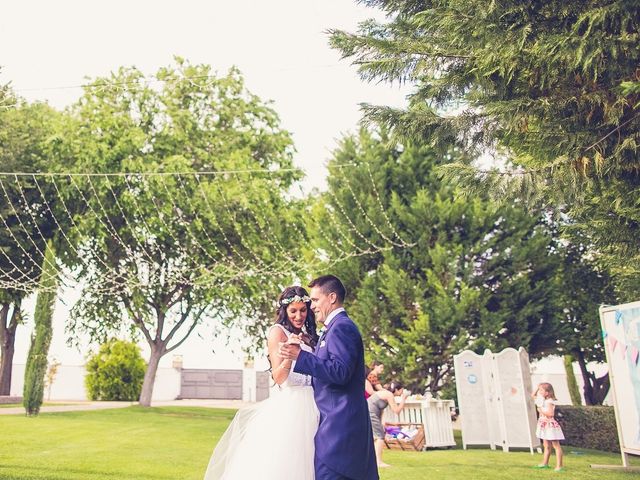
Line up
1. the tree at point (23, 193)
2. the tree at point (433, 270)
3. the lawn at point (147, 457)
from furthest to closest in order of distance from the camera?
the tree at point (23, 193) < the tree at point (433, 270) < the lawn at point (147, 457)

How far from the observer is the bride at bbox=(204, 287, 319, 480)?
12.4 ft

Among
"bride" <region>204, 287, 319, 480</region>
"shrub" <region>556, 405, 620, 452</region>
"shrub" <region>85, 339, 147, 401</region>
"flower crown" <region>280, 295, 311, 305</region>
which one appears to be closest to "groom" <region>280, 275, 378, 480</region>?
"bride" <region>204, 287, 319, 480</region>

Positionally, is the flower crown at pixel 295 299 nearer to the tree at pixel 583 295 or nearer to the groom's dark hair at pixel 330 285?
the groom's dark hair at pixel 330 285

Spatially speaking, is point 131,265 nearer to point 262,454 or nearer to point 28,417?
point 28,417

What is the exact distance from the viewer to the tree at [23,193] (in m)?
21.3

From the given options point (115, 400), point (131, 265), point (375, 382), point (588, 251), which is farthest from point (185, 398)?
point (375, 382)

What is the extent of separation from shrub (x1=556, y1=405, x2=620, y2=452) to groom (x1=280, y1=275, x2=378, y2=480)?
12.8 meters

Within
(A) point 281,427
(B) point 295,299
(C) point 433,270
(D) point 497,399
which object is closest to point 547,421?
(D) point 497,399

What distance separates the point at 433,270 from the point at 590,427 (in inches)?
227

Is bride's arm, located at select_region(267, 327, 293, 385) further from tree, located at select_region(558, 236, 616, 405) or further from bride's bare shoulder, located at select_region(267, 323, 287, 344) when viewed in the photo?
tree, located at select_region(558, 236, 616, 405)

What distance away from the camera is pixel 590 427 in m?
15.0

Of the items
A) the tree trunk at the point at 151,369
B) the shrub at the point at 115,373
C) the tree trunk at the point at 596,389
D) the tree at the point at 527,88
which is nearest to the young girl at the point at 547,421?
the tree at the point at 527,88

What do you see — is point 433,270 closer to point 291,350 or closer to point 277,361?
point 277,361

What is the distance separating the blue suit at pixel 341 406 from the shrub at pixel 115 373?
100ft
